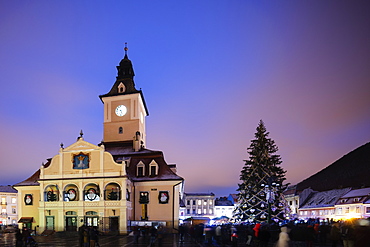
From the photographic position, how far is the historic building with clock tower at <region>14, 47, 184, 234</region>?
38.7 metres

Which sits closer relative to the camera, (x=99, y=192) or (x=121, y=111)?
(x=99, y=192)

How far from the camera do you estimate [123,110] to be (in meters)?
54.2

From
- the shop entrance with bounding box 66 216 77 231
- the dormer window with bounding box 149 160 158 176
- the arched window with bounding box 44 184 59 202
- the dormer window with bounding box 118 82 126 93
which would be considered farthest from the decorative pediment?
the dormer window with bounding box 118 82 126 93

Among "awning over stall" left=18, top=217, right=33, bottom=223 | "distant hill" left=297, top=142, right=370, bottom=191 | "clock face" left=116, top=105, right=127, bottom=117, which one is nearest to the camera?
"awning over stall" left=18, top=217, right=33, bottom=223

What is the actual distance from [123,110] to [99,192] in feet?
59.0

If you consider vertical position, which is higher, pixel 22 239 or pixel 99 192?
pixel 99 192

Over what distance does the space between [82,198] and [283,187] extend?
24.2 meters

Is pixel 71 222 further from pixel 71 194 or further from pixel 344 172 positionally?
pixel 344 172

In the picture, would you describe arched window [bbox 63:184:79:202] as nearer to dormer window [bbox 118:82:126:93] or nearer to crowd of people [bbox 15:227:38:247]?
dormer window [bbox 118:82:126:93]

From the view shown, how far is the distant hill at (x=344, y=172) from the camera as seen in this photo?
88.9 meters

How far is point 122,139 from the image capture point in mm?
53438

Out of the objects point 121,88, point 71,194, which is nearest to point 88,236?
point 71,194

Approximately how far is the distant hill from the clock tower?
54646 mm

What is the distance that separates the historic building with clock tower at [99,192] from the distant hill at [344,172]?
57738 millimetres
